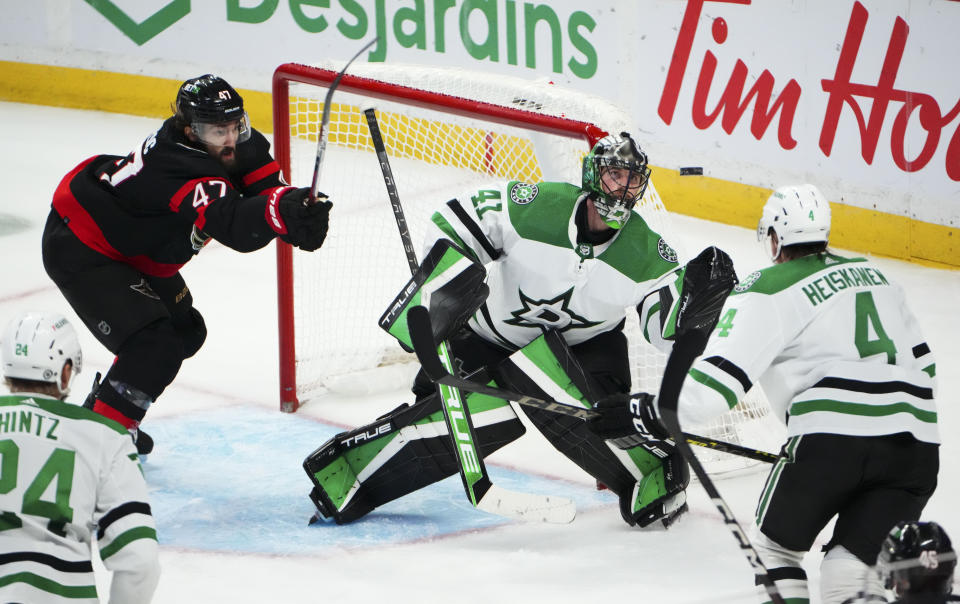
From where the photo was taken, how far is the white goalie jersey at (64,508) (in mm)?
2158

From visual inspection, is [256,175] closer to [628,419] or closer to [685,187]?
[628,419]

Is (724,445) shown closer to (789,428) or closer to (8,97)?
(789,428)

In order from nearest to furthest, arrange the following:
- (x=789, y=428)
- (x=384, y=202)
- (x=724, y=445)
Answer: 1. (x=789, y=428)
2. (x=724, y=445)
3. (x=384, y=202)

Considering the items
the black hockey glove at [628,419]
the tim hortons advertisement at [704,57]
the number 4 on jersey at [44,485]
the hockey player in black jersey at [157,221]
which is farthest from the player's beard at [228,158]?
the tim hortons advertisement at [704,57]

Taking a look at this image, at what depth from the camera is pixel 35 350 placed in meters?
2.24

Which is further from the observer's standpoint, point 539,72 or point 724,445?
point 539,72

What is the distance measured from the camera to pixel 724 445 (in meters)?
3.01

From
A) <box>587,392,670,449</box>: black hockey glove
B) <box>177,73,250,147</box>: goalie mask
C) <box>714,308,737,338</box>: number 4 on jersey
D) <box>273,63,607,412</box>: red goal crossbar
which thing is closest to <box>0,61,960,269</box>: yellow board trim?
<box>273,63,607,412</box>: red goal crossbar

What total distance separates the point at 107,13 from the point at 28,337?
5232 mm

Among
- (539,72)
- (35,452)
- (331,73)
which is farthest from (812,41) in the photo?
(35,452)

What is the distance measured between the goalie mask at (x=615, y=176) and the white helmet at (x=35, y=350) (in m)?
1.38

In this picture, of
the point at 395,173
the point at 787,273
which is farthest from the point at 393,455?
the point at 395,173

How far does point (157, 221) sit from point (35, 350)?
51.0 inches

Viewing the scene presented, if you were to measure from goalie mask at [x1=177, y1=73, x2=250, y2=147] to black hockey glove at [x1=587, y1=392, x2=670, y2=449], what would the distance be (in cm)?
118
